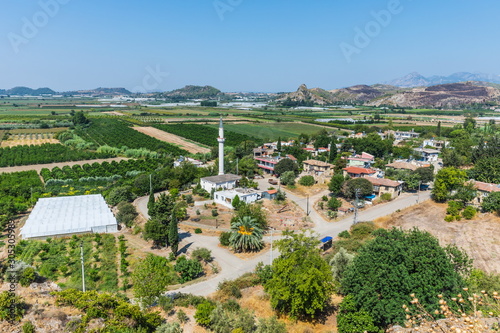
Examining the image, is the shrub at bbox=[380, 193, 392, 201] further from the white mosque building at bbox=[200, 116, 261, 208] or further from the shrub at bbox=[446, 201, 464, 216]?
the white mosque building at bbox=[200, 116, 261, 208]

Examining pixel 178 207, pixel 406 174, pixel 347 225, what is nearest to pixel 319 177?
pixel 406 174

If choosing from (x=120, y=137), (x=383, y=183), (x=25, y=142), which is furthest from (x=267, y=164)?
→ (x=25, y=142)

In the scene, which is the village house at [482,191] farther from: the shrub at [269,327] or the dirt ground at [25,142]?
the dirt ground at [25,142]

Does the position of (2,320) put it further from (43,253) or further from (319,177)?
(319,177)

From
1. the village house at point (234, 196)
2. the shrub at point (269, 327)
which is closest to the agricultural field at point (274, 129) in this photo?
the village house at point (234, 196)

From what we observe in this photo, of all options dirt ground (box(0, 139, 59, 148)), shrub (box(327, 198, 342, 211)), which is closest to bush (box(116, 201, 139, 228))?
shrub (box(327, 198, 342, 211))
